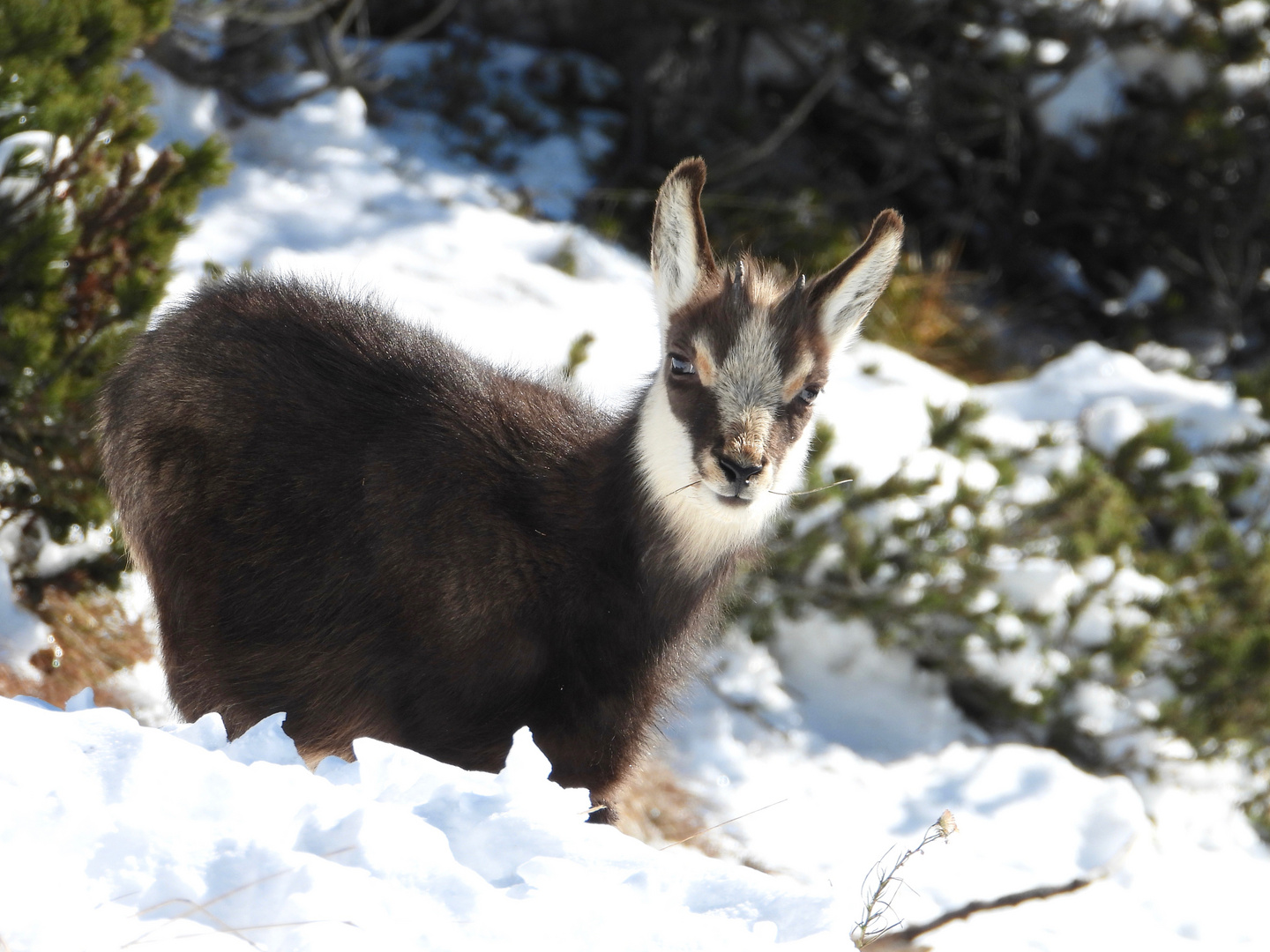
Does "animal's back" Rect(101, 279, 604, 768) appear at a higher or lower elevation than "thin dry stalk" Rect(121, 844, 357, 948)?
lower

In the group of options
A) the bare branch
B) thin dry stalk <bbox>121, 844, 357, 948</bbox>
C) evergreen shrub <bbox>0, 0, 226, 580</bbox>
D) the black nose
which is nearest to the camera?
thin dry stalk <bbox>121, 844, 357, 948</bbox>

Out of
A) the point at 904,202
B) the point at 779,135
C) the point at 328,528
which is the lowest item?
the point at 904,202

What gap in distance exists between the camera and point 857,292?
3.50m

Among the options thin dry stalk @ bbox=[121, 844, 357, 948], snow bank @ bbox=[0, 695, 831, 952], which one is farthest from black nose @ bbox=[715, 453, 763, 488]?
thin dry stalk @ bbox=[121, 844, 357, 948]

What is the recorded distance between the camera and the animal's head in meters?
3.12

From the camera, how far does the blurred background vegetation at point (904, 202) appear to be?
398cm

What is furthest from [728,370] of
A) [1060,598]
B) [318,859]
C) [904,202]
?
[904,202]

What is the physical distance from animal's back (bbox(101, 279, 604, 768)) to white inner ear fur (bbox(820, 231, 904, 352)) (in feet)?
2.95

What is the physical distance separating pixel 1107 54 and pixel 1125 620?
5558 mm

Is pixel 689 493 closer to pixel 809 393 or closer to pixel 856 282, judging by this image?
pixel 809 393

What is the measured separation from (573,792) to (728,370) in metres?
1.32

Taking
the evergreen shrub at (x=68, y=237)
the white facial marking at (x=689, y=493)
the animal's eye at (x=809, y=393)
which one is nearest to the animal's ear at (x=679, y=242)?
the white facial marking at (x=689, y=493)

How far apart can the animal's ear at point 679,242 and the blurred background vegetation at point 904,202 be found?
1.79m

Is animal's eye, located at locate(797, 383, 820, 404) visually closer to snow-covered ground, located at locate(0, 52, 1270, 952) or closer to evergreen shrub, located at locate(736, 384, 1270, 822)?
snow-covered ground, located at locate(0, 52, 1270, 952)
